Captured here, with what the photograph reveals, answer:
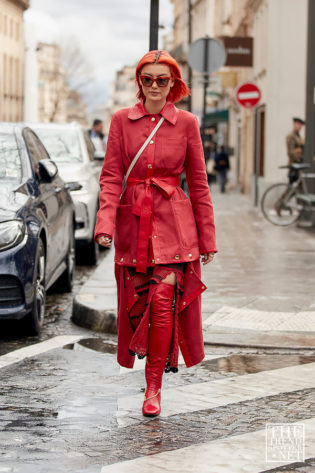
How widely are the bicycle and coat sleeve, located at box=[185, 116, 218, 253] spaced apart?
1201 centimetres

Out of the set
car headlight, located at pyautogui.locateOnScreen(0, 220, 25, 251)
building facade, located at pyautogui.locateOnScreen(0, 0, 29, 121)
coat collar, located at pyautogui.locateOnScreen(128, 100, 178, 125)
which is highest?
building facade, located at pyautogui.locateOnScreen(0, 0, 29, 121)

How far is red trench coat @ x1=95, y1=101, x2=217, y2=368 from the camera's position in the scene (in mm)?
5355

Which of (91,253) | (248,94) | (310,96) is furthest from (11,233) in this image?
(248,94)

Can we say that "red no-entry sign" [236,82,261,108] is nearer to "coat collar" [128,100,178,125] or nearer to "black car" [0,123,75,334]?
"black car" [0,123,75,334]

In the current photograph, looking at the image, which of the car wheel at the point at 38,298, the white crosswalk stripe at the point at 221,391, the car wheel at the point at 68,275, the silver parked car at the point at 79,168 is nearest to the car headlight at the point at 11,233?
the car wheel at the point at 38,298

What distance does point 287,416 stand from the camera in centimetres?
532

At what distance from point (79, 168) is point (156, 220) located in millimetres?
8126

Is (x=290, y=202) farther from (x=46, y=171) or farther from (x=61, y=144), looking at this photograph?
(x=46, y=171)

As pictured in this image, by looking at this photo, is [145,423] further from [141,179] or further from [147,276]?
[141,179]

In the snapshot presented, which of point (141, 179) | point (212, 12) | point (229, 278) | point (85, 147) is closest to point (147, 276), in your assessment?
point (141, 179)

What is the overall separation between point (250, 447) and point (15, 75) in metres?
83.5

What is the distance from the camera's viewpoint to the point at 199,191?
18.1 ft

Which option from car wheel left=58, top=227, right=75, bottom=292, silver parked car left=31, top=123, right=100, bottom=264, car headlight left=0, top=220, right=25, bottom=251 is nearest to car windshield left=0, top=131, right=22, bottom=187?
car headlight left=0, top=220, right=25, bottom=251

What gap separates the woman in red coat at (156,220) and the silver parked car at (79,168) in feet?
23.6
